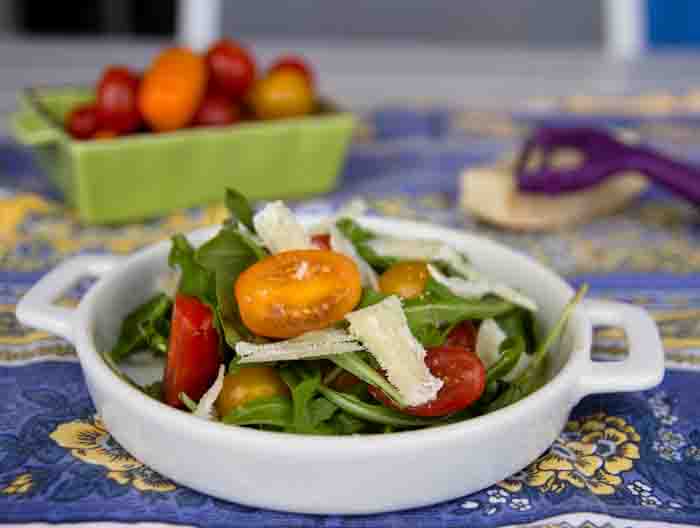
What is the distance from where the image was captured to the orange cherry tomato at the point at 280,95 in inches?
52.9

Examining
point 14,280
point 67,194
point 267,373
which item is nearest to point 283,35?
point 67,194

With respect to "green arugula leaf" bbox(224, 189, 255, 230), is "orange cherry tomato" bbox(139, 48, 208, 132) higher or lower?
higher

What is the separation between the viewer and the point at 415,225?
0.98 metres

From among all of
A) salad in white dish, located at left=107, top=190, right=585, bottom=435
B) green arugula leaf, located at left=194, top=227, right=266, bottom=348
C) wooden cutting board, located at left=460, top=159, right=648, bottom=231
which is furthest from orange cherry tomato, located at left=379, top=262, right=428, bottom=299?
wooden cutting board, located at left=460, top=159, right=648, bottom=231

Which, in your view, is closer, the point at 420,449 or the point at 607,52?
the point at 420,449

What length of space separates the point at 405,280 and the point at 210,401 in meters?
0.21

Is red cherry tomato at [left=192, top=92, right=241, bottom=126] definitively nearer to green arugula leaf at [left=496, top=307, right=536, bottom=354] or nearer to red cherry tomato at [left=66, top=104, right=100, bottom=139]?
red cherry tomato at [left=66, top=104, right=100, bottom=139]

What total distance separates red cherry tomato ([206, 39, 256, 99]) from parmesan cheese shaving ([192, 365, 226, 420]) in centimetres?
72

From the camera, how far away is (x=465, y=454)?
64 cm

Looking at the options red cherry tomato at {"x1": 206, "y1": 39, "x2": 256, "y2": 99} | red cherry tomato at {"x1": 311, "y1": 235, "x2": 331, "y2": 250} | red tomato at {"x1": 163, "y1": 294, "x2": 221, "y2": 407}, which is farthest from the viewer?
red cherry tomato at {"x1": 206, "y1": 39, "x2": 256, "y2": 99}

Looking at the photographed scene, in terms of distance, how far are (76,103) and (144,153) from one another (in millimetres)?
265

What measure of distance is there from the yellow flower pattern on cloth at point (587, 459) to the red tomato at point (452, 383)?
8 centimetres

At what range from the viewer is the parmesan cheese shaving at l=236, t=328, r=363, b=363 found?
0.67 m

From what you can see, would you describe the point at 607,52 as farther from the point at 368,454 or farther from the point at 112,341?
the point at 368,454
